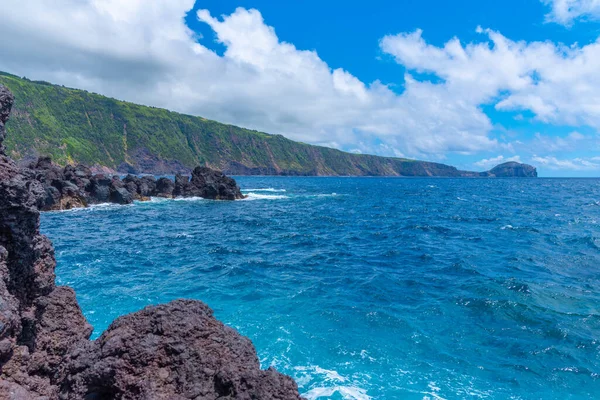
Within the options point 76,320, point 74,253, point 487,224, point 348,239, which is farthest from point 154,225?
point 487,224

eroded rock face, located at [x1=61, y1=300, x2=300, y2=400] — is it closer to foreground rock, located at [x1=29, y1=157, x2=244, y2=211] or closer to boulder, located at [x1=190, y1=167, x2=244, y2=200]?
foreground rock, located at [x1=29, y1=157, x2=244, y2=211]

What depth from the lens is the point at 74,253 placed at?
79.9 ft

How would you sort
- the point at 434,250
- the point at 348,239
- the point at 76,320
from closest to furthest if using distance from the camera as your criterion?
the point at 76,320 < the point at 434,250 < the point at 348,239

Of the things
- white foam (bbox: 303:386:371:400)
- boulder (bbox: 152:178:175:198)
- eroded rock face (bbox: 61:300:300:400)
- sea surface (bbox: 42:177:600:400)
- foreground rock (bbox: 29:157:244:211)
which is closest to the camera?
eroded rock face (bbox: 61:300:300:400)

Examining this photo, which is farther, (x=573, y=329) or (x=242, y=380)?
(x=573, y=329)

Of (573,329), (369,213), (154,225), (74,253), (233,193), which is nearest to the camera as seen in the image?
(573,329)

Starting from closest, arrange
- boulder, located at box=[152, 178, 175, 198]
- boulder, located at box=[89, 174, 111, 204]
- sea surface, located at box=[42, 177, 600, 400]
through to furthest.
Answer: sea surface, located at box=[42, 177, 600, 400] < boulder, located at box=[89, 174, 111, 204] < boulder, located at box=[152, 178, 175, 198]

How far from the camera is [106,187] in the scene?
55.8m

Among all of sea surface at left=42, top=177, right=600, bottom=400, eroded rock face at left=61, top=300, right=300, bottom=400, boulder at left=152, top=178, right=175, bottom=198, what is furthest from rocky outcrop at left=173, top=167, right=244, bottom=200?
eroded rock face at left=61, top=300, right=300, bottom=400

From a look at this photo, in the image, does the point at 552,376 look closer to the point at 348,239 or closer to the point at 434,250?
the point at 434,250

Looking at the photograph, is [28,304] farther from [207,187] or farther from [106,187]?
[207,187]

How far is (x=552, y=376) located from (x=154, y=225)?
116 feet

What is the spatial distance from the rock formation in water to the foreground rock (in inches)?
1059

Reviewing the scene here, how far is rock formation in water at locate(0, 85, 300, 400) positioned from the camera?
5504mm
